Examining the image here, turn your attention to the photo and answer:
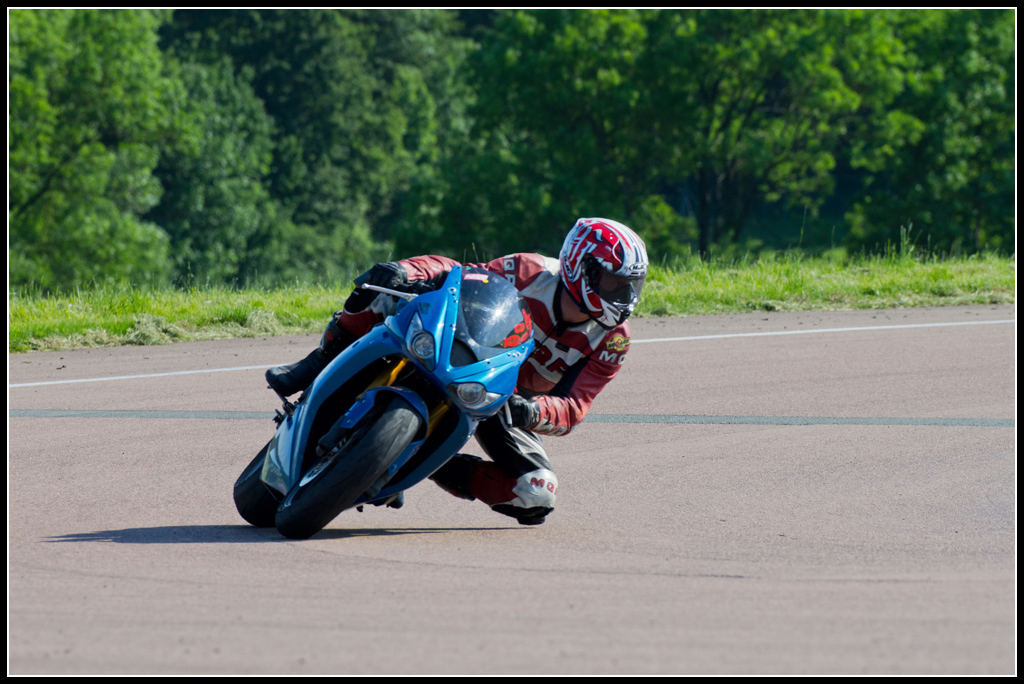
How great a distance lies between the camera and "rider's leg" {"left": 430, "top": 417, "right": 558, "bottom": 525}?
5.45 meters

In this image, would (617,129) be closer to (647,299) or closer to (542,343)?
(647,299)

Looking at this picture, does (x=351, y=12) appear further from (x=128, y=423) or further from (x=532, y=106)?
(x=128, y=423)

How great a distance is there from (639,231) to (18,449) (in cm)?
3503

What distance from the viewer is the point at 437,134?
2339 inches

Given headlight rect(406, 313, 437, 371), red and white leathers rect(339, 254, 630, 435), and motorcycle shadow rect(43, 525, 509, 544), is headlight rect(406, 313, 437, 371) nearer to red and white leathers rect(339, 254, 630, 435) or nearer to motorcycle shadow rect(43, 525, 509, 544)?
red and white leathers rect(339, 254, 630, 435)

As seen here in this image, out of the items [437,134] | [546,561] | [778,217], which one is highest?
[546,561]

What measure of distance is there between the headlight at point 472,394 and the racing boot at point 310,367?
0.82m

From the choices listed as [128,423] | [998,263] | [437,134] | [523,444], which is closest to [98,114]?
[437,134]

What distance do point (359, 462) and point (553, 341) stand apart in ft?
4.34

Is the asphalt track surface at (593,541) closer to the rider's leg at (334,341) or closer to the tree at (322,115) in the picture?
the rider's leg at (334,341)

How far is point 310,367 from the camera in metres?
5.27

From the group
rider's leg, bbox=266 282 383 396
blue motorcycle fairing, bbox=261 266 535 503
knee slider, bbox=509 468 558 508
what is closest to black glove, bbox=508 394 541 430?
blue motorcycle fairing, bbox=261 266 535 503

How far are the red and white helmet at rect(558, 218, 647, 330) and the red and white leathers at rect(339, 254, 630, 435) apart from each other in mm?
134

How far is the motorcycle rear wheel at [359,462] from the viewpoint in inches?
178
